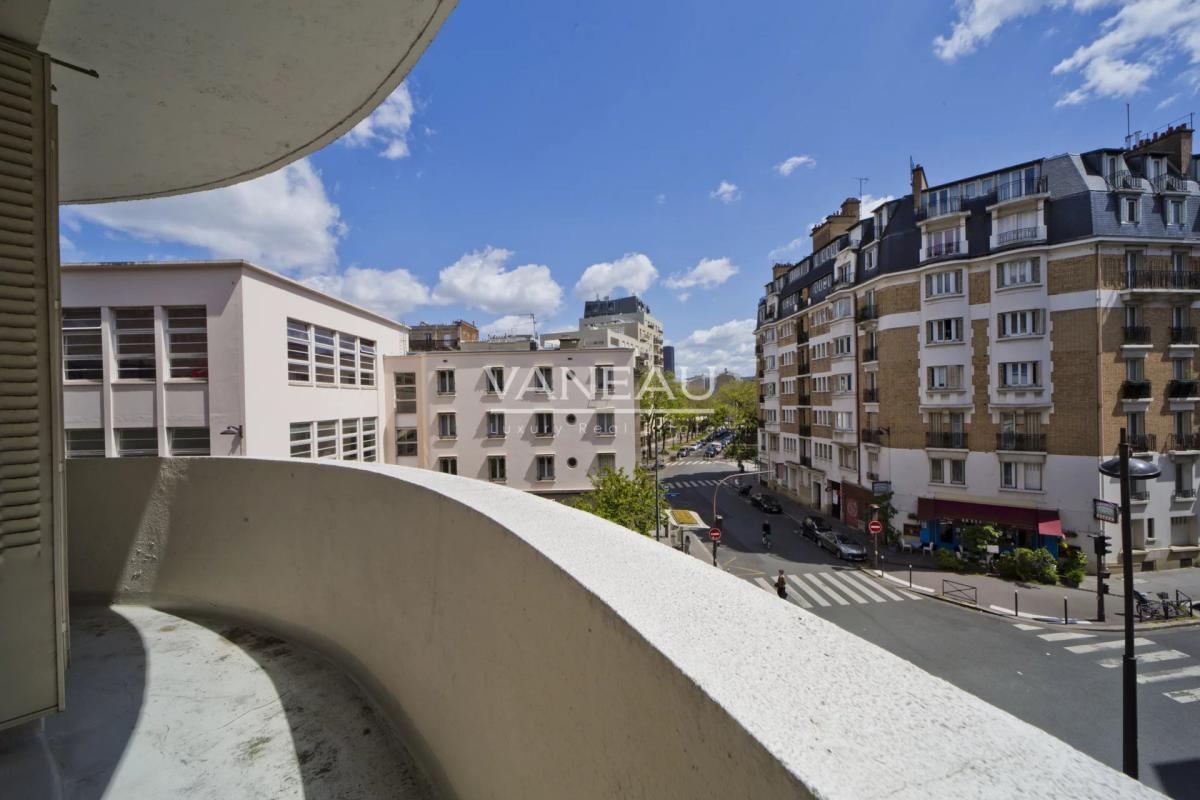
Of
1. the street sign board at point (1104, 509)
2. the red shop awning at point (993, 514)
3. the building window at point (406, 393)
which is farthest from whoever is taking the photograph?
the building window at point (406, 393)

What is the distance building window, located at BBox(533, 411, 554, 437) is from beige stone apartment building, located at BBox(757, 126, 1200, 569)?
15917 millimetres

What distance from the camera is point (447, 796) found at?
9.00ft

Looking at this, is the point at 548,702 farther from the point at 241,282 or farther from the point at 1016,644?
the point at 1016,644

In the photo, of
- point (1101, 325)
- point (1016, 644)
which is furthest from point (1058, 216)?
point (1016, 644)

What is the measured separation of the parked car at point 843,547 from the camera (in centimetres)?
2078

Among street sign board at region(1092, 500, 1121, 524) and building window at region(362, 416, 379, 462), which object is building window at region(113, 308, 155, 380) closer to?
building window at region(362, 416, 379, 462)

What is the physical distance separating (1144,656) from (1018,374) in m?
11.6

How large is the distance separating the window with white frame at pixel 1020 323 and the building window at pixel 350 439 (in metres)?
26.3

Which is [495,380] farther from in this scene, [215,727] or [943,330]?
[943,330]

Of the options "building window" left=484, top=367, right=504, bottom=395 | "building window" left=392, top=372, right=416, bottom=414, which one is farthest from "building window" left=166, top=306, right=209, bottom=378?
"building window" left=484, top=367, right=504, bottom=395

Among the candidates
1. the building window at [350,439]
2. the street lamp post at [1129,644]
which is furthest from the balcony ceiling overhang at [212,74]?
the building window at [350,439]

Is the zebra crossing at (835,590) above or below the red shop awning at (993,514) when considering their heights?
below

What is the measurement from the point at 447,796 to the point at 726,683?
8.65 ft

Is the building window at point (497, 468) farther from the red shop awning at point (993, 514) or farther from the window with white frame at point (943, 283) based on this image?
the window with white frame at point (943, 283)
